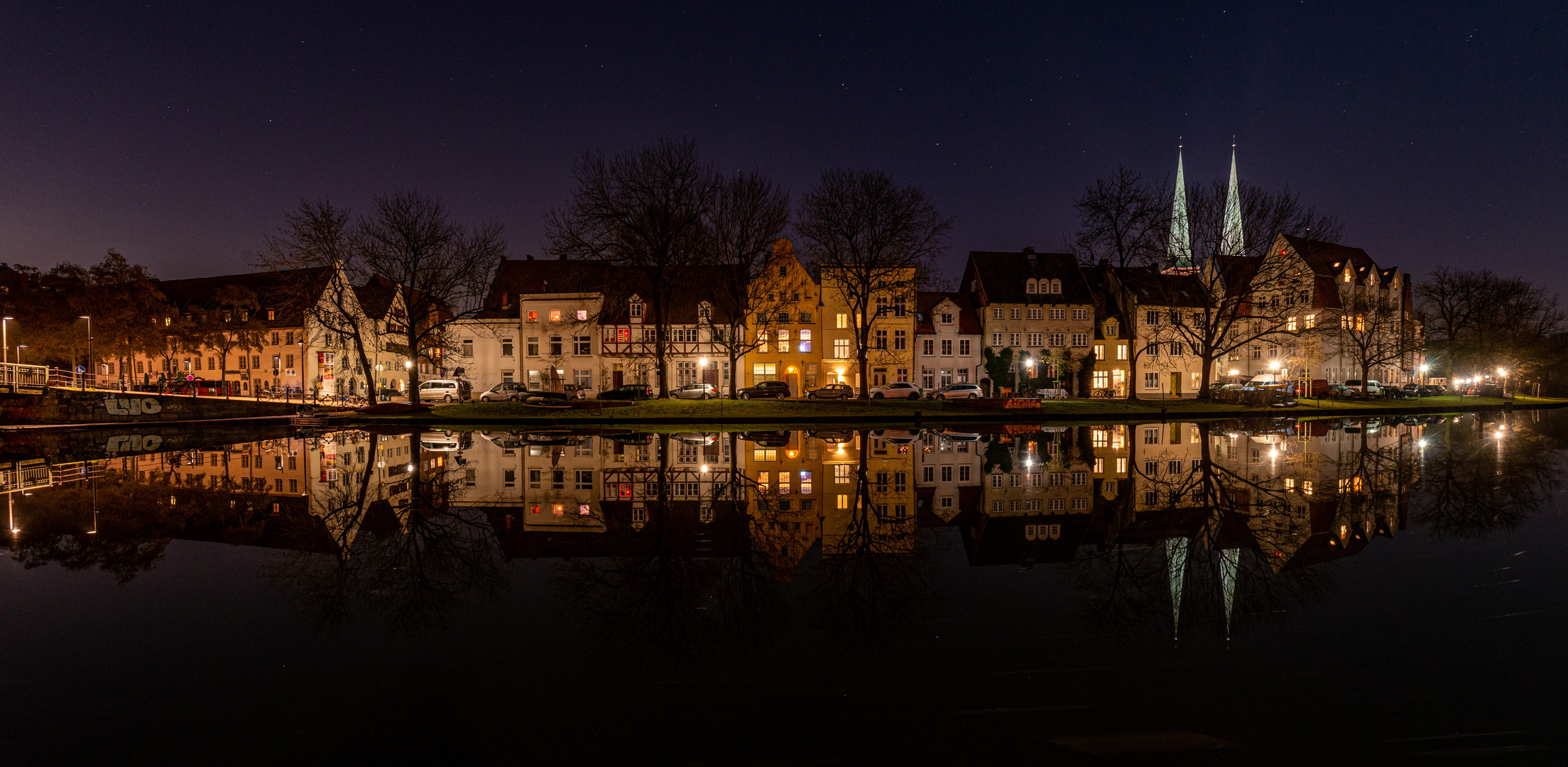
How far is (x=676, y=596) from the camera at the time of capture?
6.50m

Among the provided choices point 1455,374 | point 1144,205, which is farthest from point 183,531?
point 1455,374

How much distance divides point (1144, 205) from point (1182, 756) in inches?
1844

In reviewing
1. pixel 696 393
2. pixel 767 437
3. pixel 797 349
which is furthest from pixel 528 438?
pixel 797 349

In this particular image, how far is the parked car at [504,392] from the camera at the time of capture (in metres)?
46.4

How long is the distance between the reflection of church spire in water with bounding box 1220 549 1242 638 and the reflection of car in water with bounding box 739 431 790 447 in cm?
1495

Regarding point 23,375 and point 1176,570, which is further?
point 23,375

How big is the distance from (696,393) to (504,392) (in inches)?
537

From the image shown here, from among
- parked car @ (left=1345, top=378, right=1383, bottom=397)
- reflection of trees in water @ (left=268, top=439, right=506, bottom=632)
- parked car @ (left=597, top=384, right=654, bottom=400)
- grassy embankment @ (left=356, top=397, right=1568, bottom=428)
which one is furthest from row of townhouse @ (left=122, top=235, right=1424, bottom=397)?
reflection of trees in water @ (left=268, top=439, right=506, bottom=632)

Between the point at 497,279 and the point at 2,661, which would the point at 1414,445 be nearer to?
the point at 2,661

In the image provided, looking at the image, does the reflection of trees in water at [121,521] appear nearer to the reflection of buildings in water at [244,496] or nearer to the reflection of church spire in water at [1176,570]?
the reflection of buildings in water at [244,496]

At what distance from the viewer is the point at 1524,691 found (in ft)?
15.1

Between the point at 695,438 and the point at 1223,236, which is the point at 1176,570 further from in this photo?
the point at 1223,236

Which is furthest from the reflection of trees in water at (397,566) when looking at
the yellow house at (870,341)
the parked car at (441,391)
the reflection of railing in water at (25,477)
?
the yellow house at (870,341)

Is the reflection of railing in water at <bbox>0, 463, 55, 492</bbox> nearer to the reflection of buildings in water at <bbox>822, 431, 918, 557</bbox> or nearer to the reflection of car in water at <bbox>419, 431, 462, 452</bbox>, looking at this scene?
the reflection of car in water at <bbox>419, 431, 462, 452</bbox>
